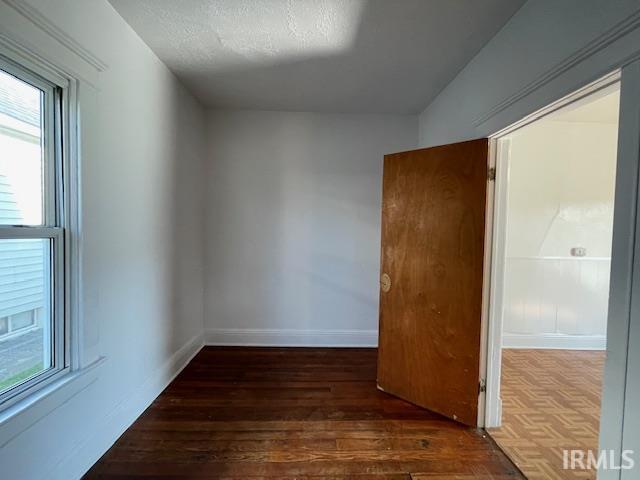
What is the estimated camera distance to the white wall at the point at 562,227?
3.19 metres

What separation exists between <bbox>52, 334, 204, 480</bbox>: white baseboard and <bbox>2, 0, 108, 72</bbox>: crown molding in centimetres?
187

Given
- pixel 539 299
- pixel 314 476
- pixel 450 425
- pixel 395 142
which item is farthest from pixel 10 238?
pixel 539 299

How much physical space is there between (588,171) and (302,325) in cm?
350

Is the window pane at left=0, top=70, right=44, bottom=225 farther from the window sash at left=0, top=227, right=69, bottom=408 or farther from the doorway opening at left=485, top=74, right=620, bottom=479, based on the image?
the doorway opening at left=485, top=74, right=620, bottom=479

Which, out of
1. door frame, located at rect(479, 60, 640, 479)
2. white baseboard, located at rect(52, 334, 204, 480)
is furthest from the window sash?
door frame, located at rect(479, 60, 640, 479)

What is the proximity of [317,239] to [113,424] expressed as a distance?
2.16m

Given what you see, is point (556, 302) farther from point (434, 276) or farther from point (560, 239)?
point (434, 276)

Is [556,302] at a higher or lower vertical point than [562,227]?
lower

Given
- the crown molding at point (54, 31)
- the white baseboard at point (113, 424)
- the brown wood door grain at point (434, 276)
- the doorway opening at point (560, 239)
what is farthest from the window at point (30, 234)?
the doorway opening at point (560, 239)

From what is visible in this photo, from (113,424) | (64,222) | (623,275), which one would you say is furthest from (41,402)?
(623,275)

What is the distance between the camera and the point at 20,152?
1.24 metres

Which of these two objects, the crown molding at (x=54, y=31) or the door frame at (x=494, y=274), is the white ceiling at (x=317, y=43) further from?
the door frame at (x=494, y=274)

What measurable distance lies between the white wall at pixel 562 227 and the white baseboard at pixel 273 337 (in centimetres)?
197

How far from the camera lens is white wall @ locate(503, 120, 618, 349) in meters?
3.19
